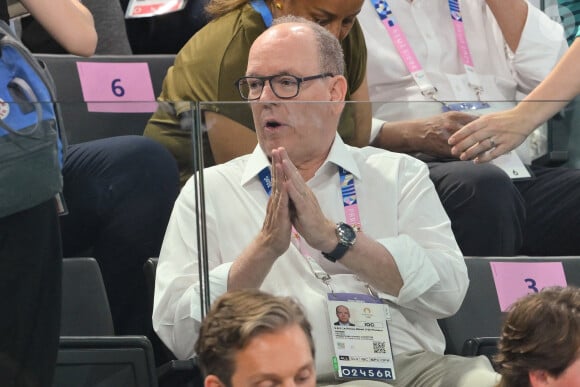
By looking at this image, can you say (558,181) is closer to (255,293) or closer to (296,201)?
(296,201)

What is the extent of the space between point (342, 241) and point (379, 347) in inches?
9.3

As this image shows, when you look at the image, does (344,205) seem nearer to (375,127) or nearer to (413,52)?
(375,127)

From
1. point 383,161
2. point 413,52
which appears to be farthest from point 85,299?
point 413,52

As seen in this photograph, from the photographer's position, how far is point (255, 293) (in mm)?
2305

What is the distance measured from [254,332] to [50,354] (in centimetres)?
55

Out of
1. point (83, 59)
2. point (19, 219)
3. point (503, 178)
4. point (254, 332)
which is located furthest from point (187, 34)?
point (254, 332)

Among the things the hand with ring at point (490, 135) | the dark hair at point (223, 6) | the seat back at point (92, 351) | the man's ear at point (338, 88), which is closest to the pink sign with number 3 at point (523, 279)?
the hand with ring at point (490, 135)

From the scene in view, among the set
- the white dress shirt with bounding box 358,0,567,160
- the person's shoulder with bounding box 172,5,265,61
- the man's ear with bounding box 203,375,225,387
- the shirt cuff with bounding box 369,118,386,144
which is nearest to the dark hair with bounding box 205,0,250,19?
the person's shoulder with bounding box 172,5,265,61

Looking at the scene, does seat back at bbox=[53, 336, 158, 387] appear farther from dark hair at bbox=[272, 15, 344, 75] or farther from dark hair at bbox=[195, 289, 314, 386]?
dark hair at bbox=[272, 15, 344, 75]

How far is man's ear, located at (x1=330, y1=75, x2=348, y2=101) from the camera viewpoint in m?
3.14

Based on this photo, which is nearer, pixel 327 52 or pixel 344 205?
pixel 344 205

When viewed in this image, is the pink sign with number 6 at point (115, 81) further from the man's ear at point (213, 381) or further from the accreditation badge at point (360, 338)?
the man's ear at point (213, 381)

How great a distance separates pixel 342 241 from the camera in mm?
2686

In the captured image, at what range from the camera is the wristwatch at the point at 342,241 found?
8.80 feet
